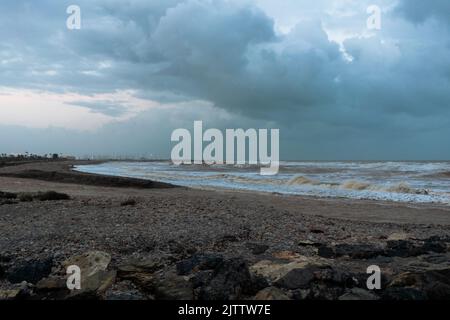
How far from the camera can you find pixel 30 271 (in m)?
6.24

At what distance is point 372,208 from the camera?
1759 cm

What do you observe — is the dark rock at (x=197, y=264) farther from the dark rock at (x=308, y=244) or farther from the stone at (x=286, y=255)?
the dark rock at (x=308, y=244)

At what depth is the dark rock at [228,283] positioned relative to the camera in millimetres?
5398

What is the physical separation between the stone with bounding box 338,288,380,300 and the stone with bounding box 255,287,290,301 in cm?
72

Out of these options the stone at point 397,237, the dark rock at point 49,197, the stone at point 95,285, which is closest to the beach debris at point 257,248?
the stone at point 95,285

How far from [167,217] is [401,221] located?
792 centimetres

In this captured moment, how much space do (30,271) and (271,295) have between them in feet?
11.3

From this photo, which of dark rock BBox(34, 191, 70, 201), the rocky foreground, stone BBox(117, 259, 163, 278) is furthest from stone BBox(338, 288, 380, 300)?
dark rock BBox(34, 191, 70, 201)

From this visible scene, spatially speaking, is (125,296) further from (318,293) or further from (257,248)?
(257,248)

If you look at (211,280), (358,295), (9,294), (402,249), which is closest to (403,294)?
(358,295)

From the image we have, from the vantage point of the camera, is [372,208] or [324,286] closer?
[324,286]

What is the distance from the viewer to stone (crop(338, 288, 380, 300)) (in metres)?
5.38

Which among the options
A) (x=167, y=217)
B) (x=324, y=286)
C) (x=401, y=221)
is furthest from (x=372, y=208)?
(x=324, y=286)
